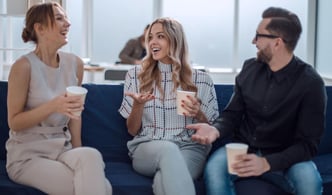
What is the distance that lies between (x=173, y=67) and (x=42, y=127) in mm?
693

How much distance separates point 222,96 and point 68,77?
85 cm

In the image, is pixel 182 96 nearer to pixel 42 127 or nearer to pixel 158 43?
pixel 158 43

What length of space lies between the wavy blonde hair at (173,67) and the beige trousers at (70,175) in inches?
21.2

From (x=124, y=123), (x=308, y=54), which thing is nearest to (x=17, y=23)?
(x=308, y=54)

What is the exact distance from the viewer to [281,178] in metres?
1.95

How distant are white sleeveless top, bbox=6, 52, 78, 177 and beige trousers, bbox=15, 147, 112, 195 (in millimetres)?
54

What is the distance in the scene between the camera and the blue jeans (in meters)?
1.82

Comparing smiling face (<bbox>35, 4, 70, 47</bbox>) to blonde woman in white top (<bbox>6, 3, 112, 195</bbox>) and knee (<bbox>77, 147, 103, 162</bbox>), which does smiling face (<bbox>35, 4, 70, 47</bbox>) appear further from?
knee (<bbox>77, 147, 103, 162</bbox>)

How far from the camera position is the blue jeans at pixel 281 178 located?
71.7 inches

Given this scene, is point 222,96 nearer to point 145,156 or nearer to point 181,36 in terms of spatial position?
point 181,36

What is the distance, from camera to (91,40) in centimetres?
722

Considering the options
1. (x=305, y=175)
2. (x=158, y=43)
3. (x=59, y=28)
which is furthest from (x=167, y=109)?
(x=305, y=175)

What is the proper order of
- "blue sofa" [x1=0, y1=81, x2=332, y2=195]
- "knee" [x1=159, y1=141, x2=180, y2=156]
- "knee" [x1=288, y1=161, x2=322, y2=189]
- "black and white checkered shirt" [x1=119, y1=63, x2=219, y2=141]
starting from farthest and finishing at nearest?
1. "blue sofa" [x1=0, y1=81, x2=332, y2=195]
2. "black and white checkered shirt" [x1=119, y1=63, x2=219, y2=141]
3. "knee" [x1=159, y1=141, x2=180, y2=156]
4. "knee" [x1=288, y1=161, x2=322, y2=189]

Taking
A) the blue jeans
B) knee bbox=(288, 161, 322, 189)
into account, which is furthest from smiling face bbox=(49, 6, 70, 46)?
knee bbox=(288, 161, 322, 189)
